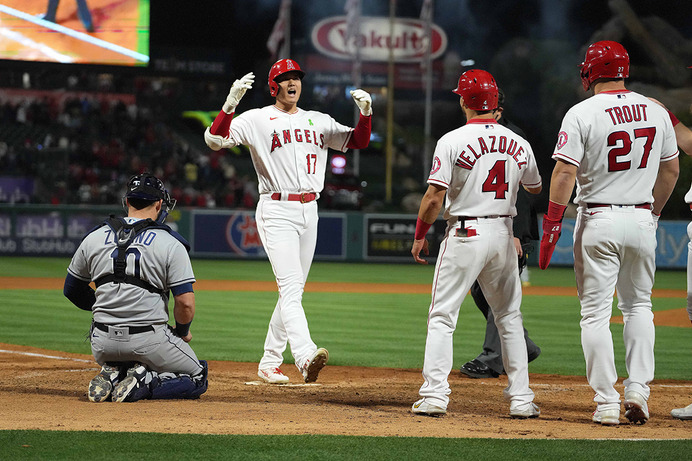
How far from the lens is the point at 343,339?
33.6ft

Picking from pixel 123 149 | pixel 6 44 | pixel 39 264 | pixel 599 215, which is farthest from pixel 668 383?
pixel 123 149

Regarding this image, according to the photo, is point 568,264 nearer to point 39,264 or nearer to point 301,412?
point 39,264

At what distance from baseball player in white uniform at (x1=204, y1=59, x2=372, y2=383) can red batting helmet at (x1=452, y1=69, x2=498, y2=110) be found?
1.21 meters

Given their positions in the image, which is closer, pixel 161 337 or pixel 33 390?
pixel 161 337

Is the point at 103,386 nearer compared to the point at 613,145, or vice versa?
the point at 613,145

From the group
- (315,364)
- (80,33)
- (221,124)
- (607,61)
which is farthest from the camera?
(80,33)

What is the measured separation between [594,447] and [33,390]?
380 cm

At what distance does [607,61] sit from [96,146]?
92.8 feet

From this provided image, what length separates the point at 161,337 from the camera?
5.68m

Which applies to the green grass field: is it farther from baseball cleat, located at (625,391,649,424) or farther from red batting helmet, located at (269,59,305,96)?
red batting helmet, located at (269,59,305,96)

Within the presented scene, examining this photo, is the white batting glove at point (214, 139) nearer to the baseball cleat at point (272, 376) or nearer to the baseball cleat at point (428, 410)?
the baseball cleat at point (272, 376)

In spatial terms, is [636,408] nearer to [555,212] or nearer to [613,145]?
[555,212]

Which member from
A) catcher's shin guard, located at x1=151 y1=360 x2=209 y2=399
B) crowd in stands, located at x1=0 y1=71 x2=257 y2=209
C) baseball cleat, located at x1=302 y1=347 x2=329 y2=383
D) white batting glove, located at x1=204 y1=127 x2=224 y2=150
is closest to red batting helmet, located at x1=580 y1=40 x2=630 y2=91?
baseball cleat, located at x1=302 y1=347 x2=329 y2=383

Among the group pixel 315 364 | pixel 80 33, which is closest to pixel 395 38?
pixel 80 33
